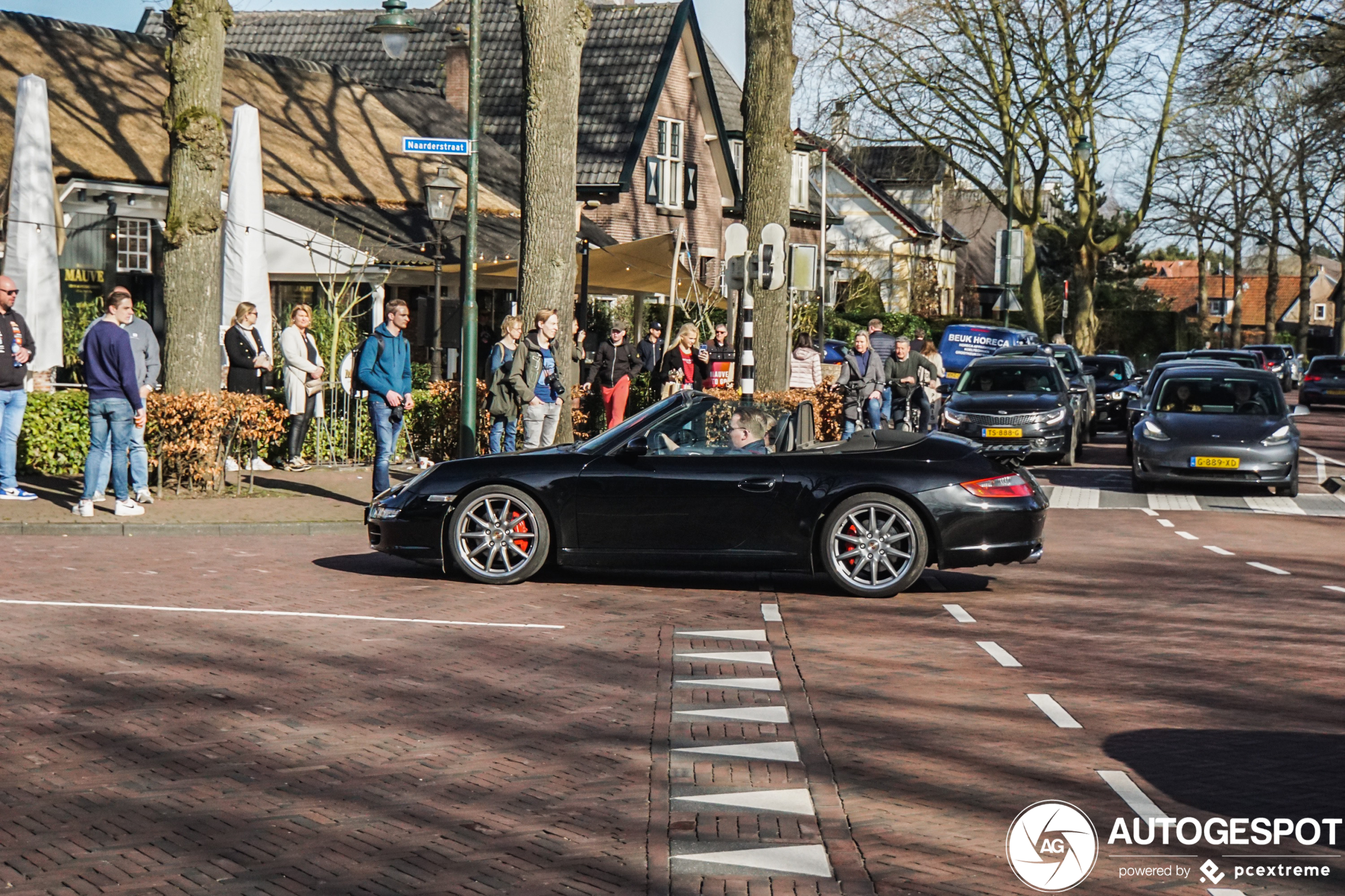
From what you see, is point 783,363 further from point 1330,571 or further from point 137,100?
point 137,100

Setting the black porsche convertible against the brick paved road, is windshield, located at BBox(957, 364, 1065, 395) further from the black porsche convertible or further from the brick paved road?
the black porsche convertible

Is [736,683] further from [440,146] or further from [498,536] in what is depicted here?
[440,146]

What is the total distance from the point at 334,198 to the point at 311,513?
56.2 feet

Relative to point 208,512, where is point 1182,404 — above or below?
above

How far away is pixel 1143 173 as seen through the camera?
162ft

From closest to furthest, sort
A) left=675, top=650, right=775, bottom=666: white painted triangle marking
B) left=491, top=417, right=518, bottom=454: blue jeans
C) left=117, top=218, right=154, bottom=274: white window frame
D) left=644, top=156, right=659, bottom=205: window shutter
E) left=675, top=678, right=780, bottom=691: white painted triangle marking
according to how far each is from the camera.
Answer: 1. left=675, top=678, right=780, bottom=691: white painted triangle marking
2. left=675, top=650, right=775, bottom=666: white painted triangle marking
3. left=491, top=417, right=518, bottom=454: blue jeans
4. left=117, top=218, right=154, bottom=274: white window frame
5. left=644, top=156, right=659, bottom=205: window shutter

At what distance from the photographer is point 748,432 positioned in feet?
35.8

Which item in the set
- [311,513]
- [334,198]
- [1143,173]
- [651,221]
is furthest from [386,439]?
[1143,173]

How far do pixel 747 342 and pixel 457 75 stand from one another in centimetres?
2527

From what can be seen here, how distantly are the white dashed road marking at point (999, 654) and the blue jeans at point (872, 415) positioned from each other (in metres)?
12.9

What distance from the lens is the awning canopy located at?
26.5 meters

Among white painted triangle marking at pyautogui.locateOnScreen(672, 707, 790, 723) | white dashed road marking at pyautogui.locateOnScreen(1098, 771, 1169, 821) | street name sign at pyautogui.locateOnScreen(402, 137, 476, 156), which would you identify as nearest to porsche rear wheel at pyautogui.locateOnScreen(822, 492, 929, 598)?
white painted triangle marking at pyautogui.locateOnScreen(672, 707, 790, 723)

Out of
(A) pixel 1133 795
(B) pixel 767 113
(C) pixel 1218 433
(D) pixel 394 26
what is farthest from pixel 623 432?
(D) pixel 394 26

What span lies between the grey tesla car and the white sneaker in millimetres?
11628
